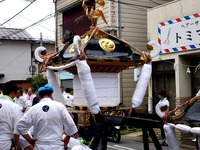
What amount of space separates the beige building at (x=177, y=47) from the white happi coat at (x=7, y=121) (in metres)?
7.05

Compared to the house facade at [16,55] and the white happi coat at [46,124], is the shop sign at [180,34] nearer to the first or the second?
the white happi coat at [46,124]

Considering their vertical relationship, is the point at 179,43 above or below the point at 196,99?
above

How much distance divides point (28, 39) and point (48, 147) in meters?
24.1

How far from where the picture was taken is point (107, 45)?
5383 mm

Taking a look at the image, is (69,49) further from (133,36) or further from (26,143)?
(133,36)

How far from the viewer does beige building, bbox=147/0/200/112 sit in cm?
1041

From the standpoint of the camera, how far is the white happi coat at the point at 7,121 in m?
4.79

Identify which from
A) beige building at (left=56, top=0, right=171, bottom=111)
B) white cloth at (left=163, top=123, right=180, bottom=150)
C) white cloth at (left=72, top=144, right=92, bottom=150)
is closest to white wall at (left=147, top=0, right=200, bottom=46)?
beige building at (left=56, top=0, right=171, bottom=111)

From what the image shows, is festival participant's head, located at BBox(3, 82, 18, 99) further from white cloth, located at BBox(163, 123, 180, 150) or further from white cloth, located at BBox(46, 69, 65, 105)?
white cloth, located at BBox(163, 123, 180, 150)

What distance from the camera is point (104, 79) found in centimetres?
562

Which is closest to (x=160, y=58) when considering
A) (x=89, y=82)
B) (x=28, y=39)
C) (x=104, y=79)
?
(x=104, y=79)

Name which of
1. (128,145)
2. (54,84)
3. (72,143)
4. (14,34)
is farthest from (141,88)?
(14,34)

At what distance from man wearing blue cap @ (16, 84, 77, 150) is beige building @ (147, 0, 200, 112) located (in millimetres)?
6908

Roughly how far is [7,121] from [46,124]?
0.78 m
